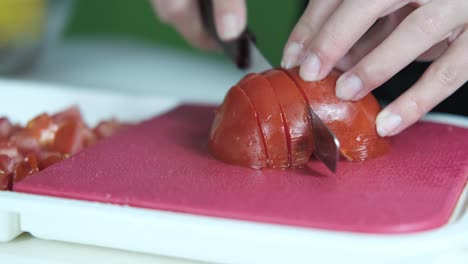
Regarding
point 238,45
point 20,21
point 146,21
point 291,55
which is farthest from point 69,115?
point 146,21

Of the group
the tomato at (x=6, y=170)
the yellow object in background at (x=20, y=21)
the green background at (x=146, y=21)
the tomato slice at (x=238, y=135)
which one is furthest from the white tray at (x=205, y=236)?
the green background at (x=146, y=21)

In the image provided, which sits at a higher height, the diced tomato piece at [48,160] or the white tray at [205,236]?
the white tray at [205,236]

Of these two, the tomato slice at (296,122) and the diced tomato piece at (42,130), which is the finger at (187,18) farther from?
the tomato slice at (296,122)

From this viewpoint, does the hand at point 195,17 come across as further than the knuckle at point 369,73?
Yes

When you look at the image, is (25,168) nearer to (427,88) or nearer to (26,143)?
(26,143)

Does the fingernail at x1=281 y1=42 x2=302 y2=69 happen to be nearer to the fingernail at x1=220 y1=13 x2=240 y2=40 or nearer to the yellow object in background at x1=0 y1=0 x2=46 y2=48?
the fingernail at x1=220 y1=13 x2=240 y2=40

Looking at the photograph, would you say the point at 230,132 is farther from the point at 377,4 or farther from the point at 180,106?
the point at 180,106
